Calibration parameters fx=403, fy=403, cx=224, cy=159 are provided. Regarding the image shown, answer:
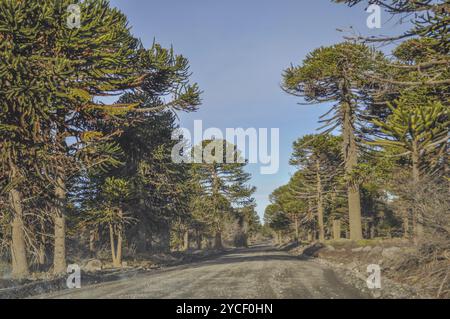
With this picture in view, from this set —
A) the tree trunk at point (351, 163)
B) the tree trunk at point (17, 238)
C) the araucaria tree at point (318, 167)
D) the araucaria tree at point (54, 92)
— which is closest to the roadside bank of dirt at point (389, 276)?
the tree trunk at point (351, 163)

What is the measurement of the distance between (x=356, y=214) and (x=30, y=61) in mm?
19122

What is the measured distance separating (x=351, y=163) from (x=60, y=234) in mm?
16813

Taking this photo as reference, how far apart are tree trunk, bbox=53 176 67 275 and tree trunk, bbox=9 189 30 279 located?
3.78 feet

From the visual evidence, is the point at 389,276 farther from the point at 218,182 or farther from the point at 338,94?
the point at 218,182

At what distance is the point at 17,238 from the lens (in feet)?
51.9

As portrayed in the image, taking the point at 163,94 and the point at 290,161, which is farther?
the point at 290,161

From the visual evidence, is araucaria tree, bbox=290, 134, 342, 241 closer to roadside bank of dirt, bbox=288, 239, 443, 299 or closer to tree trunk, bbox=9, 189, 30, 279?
roadside bank of dirt, bbox=288, 239, 443, 299

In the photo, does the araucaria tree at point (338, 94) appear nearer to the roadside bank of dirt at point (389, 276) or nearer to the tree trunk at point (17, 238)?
the roadside bank of dirt at point (389, 276)
